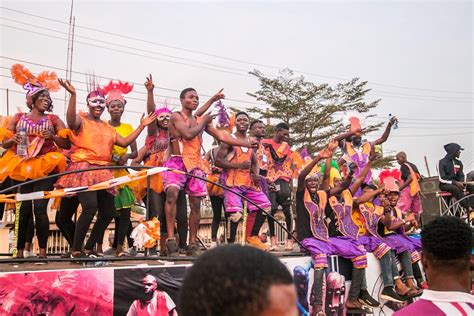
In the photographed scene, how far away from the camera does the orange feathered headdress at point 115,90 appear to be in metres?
7.55

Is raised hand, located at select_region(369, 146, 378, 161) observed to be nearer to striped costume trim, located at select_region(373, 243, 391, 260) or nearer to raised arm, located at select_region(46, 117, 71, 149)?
striped costume trim, located at select_region(373, 243, 391, 260)

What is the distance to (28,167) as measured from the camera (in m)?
6.50

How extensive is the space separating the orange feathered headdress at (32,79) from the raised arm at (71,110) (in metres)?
0.30

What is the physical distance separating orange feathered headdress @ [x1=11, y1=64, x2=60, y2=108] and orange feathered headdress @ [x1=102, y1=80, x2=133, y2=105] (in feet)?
2.78

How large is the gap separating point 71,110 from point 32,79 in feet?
2.06

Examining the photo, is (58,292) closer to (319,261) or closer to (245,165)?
(319,261)

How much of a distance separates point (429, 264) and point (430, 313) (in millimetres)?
404

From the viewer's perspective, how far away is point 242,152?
8758 mm

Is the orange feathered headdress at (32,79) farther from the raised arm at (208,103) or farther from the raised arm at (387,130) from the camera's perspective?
the raised arm at (387,130)

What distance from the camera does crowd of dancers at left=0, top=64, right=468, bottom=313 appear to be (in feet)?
21.4

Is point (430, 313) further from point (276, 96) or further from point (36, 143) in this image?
point (276, 96)

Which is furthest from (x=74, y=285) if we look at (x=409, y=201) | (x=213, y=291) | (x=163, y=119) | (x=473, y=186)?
(x=473, y=186)

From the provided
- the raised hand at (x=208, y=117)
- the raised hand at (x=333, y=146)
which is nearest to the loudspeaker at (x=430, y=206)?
the raised hand at (x=333, y=146)

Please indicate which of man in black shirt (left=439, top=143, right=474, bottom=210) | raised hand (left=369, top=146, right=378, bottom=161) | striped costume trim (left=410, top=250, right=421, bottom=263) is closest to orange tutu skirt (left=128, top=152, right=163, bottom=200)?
raised hand (left=369, top=146, right=378, bottom=161)
